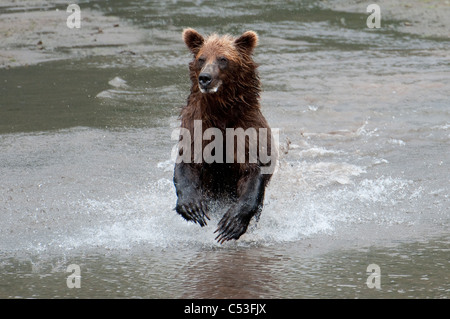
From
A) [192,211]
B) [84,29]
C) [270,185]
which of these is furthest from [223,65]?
[84,29]

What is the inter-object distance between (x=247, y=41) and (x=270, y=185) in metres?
1.91

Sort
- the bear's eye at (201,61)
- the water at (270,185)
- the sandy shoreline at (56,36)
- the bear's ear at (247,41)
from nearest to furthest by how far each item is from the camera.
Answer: the water at (270,185), the bear's eye at (201,61), the bear's ear at (247,41), the sandy shoreline at (56,36)

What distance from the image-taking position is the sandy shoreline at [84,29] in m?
14.7

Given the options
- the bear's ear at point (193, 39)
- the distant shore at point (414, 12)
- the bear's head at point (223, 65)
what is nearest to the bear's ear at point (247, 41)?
the bear's head at point (223, 65)

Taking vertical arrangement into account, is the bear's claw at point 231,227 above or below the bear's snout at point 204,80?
below

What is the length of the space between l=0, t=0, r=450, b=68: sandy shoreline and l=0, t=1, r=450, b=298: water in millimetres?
178

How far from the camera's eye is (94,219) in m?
7.22

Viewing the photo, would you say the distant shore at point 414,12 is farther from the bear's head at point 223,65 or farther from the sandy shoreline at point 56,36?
the bear's head at point 223,65

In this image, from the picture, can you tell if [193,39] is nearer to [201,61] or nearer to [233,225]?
[201,61]

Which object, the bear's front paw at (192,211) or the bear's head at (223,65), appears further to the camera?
the bear's front paw at (192,211)

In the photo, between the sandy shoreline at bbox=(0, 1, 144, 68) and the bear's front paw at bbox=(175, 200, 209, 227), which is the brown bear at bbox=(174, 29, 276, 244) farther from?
the sandy shoreline at bbox=(0, 1, 144, 68)

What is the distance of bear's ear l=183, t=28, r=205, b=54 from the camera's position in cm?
688

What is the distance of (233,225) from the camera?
21.2 ft

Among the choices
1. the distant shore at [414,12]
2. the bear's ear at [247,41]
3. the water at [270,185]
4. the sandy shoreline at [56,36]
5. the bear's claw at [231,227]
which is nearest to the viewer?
the water at [270,185]
